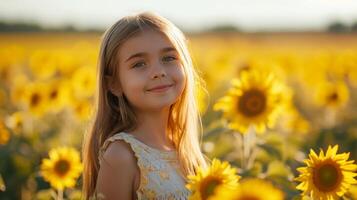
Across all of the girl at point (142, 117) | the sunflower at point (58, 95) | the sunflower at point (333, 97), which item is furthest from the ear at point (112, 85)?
the sunflower at point (333, 97)

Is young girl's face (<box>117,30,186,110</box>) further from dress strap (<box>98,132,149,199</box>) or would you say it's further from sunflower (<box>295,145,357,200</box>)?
sunflower (<box>295,145,357,200</box>)

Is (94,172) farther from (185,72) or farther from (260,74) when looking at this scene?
(260,74)

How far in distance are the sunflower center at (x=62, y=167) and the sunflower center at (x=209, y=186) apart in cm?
212

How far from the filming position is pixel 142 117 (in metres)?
4.09

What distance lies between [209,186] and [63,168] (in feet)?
7.04

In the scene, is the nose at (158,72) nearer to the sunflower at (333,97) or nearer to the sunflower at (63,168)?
the sunflower at (63,168)

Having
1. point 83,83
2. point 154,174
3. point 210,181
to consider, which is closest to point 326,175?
point 210,181

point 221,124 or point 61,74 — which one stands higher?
point 61,74

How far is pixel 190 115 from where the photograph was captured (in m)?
4.30

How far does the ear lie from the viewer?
4.13 metres

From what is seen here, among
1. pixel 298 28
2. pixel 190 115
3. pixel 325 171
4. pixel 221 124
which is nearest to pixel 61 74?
pixel 221 124

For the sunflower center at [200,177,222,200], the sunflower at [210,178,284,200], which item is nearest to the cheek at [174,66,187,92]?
the sunflower center at [200,177,222,200]

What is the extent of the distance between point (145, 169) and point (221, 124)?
1797 mm

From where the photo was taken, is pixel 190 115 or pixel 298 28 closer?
pixel 190 115
